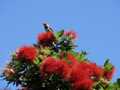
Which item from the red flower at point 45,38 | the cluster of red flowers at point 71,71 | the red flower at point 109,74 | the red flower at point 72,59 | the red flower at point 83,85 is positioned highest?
the red flower at point 45,38

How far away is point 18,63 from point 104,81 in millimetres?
1359

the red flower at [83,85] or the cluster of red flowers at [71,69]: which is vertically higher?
the cluster of red flowers at [71,69]

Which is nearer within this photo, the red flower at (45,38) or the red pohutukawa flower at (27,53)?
the red pohutukawa flower at (27,53)

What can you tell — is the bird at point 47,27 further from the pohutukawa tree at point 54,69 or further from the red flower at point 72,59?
the red flower at point 72,59

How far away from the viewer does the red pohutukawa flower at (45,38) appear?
9586mm

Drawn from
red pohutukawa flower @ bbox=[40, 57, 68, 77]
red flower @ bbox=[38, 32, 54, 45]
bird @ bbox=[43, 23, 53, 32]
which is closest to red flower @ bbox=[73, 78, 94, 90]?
red pohutukawa flower @ bbox=[40, 57, 68, 77]

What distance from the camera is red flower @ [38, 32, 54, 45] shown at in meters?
9.59

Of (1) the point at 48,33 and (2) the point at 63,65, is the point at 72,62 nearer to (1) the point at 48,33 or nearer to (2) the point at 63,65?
(2) the point at 63,65

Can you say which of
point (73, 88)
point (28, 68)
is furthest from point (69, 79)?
point (28, 68)

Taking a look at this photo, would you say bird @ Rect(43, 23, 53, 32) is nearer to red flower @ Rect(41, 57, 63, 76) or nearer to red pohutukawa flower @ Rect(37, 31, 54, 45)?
red pohutukawa flower @ Rect(37, 31, 54, 45)

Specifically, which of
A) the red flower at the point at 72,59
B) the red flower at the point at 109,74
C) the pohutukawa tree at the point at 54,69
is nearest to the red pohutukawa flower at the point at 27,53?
the pohutukawa tree at the point at 54,69

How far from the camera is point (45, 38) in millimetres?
9578

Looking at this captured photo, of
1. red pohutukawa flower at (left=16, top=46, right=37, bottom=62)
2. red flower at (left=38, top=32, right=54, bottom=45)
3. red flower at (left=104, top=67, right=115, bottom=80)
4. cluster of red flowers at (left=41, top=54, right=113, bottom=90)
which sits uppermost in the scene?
red flower at (left=38, top=32, right=54, bottom=45)

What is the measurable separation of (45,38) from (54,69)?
35.5 inches
